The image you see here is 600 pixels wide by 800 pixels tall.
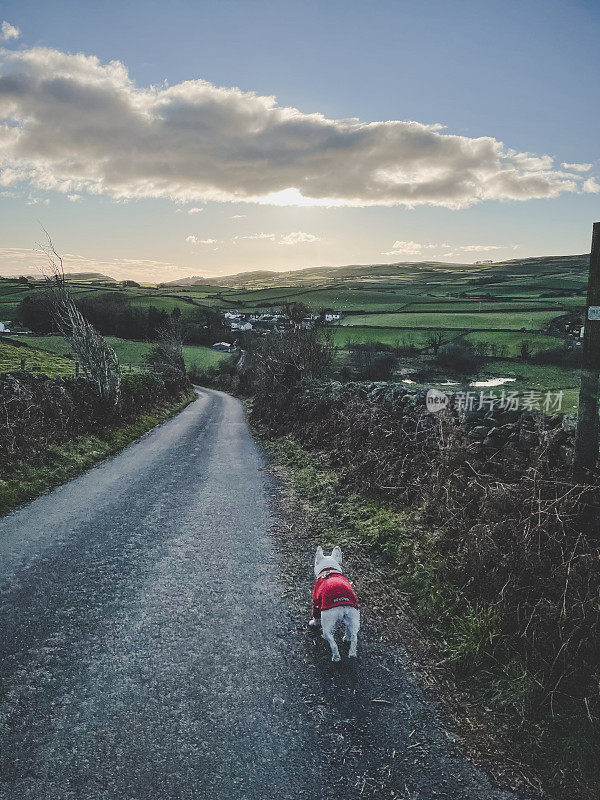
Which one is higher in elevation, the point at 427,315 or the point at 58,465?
the point at 427,315

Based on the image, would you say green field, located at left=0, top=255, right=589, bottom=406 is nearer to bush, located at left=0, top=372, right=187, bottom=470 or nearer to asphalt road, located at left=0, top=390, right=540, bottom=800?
bush, located at left=0, top=372, right=187, bottom=470

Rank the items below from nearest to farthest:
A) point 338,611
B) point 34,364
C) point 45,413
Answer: point 338,611
point 45,413
point 34,364

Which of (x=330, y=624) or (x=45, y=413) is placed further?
(x=45, y=413)

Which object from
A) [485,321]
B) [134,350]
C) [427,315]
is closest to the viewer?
[485,321]

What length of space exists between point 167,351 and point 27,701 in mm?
42287

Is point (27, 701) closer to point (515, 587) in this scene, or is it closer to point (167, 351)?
point (515, 587)

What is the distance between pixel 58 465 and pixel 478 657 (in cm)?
1203

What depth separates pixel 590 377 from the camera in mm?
5848

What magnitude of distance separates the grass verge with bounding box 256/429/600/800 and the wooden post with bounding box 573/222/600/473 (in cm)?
245

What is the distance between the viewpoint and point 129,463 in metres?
14.8

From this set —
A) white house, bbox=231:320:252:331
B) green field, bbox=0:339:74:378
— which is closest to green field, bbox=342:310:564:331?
green field, bbox=0:339:74:378

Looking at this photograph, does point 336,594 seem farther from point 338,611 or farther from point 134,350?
point 134,350

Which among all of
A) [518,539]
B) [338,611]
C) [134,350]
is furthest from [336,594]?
[134,350]

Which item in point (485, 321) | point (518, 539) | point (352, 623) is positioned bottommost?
point (352, 623)
